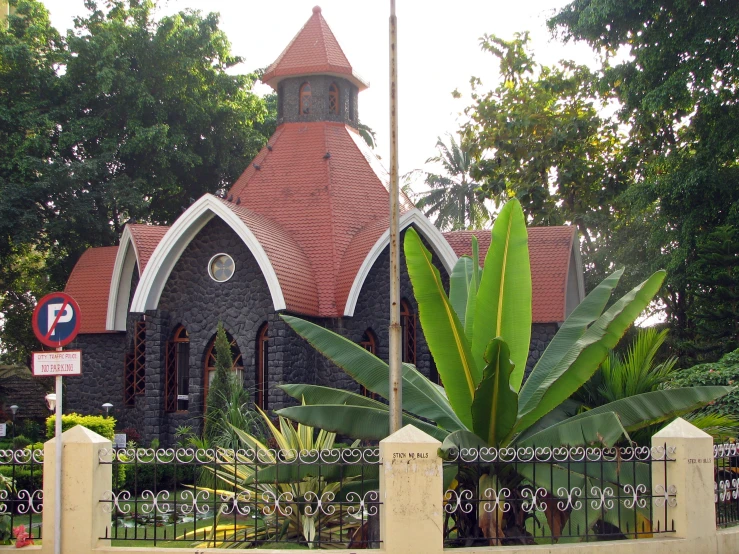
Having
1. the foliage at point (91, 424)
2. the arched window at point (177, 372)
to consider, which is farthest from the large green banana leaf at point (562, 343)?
the arched window at point (177, 372)

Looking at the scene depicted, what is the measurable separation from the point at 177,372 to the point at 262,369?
2234 millimetres

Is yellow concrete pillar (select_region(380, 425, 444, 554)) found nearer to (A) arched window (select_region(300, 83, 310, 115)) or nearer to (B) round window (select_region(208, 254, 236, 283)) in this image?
(B) round window (select_region(208, 254, 236, 283))

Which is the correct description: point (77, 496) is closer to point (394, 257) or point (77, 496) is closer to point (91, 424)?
point (394, 257)

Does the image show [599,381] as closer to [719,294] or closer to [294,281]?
[294,281]

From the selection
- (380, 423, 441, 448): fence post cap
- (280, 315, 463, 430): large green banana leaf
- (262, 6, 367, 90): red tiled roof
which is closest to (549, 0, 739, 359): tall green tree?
(262, 6, 367, 90): red tiled roof

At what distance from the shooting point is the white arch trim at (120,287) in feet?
72.1

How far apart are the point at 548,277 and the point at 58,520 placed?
49.8 ft

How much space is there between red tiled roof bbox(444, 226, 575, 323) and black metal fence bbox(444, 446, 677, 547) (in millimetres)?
11928

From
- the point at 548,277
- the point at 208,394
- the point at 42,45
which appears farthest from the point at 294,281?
the point at 42,45

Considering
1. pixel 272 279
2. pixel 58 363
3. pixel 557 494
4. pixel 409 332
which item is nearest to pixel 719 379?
pixel 557 494

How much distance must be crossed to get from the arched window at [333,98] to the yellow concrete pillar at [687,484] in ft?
55.2

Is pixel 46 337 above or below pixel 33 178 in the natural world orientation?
below

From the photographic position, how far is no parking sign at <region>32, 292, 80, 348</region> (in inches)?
334

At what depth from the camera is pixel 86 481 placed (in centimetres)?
837
